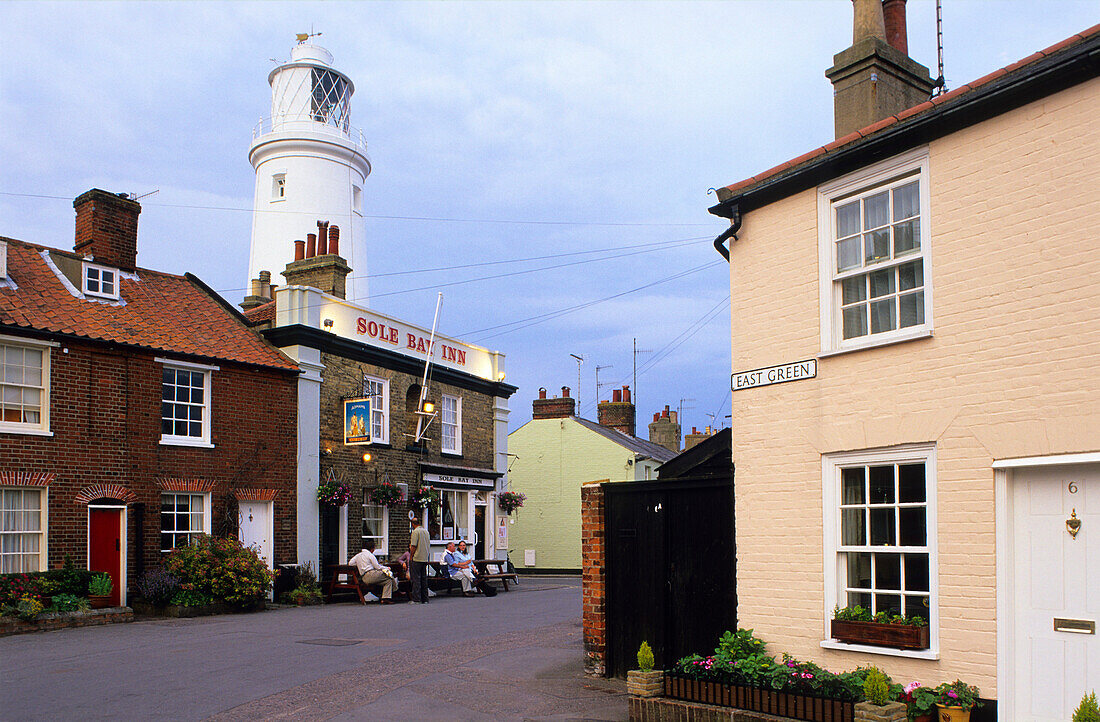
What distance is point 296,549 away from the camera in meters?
23.2

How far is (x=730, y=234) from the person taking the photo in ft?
33.8

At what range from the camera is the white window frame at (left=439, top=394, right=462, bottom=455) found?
1157 inches

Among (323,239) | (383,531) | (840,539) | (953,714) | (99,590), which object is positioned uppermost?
(323,239)

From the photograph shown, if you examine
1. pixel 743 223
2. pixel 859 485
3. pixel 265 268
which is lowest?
pixel 859 485

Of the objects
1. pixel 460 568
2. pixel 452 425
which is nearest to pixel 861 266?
pixel 460 568

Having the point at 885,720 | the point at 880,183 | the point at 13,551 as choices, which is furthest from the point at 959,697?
the point at 13,551

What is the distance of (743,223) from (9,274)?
1575 cm

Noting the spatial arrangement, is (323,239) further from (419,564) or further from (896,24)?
(896,24)

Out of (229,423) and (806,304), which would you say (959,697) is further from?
(229,423)

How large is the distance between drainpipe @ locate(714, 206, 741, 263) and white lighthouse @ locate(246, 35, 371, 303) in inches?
1065

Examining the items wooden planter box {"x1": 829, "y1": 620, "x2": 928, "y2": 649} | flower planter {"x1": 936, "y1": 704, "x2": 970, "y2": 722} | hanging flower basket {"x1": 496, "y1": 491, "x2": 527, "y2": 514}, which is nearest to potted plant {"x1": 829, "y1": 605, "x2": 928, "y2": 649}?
wooden planter box {"x1": 829, "y1": 620, "x2": 928, "y2": 649}

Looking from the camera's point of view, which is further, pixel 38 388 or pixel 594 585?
pixel 38 388

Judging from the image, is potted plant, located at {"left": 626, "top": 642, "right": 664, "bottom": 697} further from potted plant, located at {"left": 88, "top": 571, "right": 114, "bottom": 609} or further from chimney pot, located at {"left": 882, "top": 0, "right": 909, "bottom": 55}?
potted plant, located at {"left": 88, "top": 571, "right": 114, "bottom": 609}

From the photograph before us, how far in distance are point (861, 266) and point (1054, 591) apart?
320 centimetres
